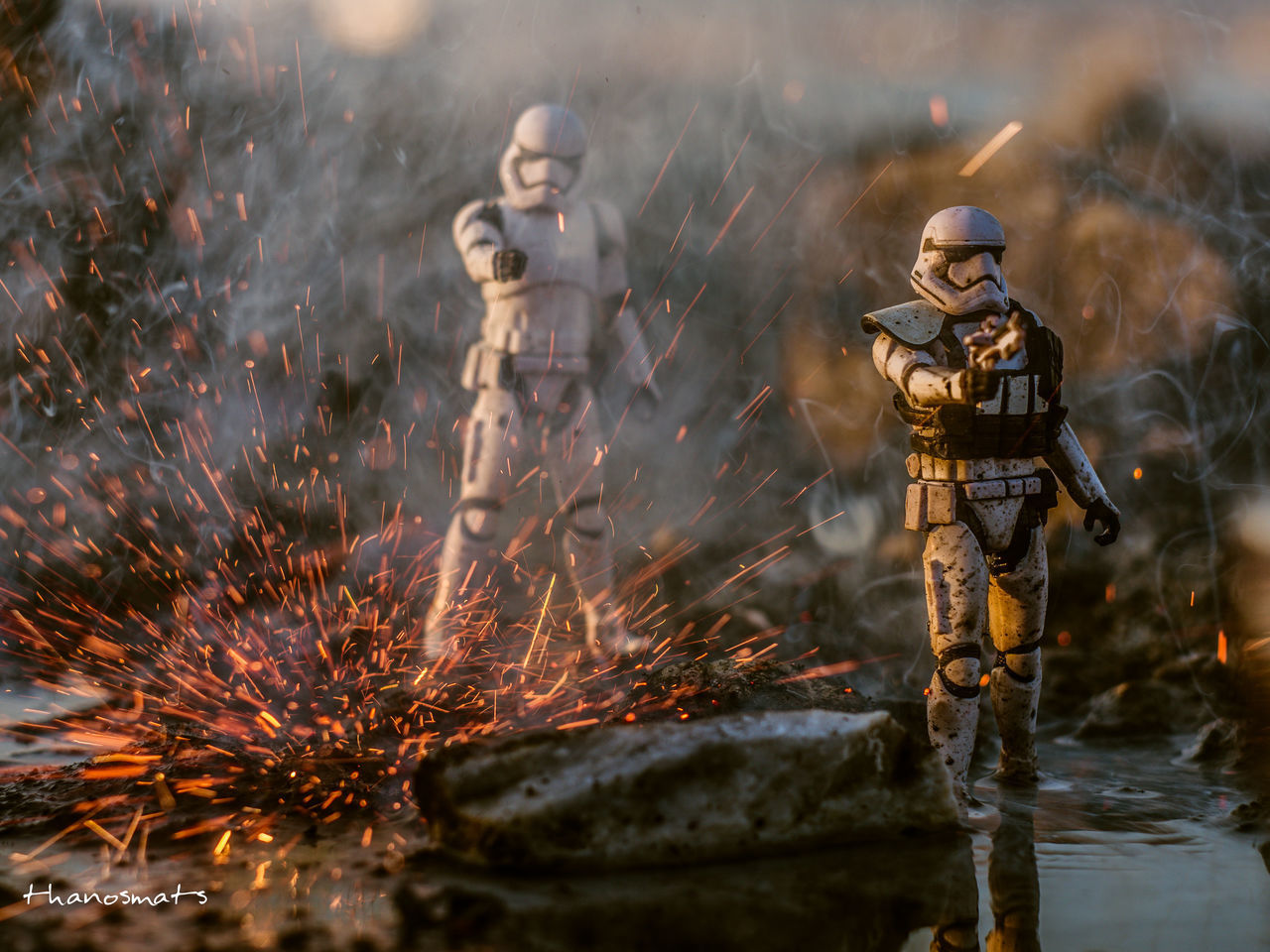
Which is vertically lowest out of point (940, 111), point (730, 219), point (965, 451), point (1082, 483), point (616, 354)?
point (1082, 483)

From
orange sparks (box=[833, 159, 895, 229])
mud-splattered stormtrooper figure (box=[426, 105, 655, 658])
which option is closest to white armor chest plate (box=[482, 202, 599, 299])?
mud-splattered stormtrooper figure (box=[426, 105, 655, 658])

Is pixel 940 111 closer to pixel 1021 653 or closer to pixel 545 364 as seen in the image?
pixel 545 364

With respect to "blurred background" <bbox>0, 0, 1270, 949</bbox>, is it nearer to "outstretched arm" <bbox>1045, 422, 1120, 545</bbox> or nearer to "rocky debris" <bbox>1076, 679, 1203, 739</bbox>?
"rocky debris" <bbox>1076, 679, 1203, 739</bbox>

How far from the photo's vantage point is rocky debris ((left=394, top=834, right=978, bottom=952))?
228 cm

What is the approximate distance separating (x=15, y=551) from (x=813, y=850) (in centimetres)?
591

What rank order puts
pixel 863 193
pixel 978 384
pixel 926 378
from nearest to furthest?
1. pixel 978 384
2. pixel 926 378
3. pixel 863 193

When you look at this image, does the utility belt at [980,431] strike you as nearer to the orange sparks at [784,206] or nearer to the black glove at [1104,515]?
the black glove at [1104,515]

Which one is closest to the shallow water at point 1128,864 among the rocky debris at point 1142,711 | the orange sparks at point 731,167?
the rocky debris at point 1142,711

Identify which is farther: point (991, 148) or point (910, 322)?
point (991, 148)

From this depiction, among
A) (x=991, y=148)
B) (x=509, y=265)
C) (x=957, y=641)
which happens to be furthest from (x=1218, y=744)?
(x=509, y=265)

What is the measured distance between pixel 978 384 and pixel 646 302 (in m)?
3.58

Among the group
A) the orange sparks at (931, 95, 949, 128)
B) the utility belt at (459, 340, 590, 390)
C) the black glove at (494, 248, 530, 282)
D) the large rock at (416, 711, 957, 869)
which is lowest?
the large rock at (416, 711, 957, 869)

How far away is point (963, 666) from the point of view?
3.52 meters

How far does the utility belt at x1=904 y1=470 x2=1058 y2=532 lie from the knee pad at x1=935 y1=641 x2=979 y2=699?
439 mm
